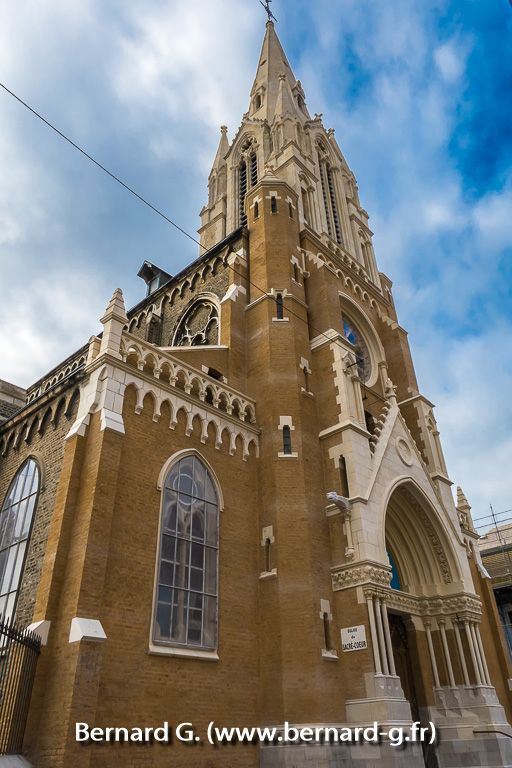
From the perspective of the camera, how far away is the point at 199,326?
23188 mm

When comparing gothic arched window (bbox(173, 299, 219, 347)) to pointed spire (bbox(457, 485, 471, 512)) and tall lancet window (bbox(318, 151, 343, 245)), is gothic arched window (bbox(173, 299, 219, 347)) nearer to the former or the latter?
tall lancet window (bbox(318, 151, 343, 245))

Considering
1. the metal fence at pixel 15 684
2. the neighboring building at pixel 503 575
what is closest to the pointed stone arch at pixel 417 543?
the neighboring building at pixel 503 575

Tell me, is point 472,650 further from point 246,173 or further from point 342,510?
point 246,173

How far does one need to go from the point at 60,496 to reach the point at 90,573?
7.29 ft

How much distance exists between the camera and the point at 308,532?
50.6 feet

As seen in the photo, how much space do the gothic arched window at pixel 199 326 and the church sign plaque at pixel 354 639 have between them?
1089 centimetres

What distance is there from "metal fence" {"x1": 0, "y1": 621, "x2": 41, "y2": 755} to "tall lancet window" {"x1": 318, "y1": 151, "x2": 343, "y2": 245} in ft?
73.1

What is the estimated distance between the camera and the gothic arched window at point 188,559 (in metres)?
12.8

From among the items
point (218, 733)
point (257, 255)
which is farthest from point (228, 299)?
point (218, 733)

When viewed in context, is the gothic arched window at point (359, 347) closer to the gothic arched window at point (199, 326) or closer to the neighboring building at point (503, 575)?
the gothic arched window at point (199, 326)

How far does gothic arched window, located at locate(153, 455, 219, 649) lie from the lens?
12844 mm

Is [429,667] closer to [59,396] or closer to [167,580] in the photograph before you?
[167,580]

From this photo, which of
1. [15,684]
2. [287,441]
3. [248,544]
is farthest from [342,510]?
[15,684]

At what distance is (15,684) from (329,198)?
85.3 feet
